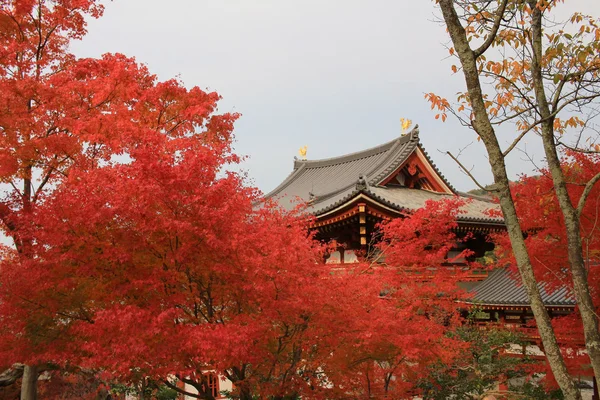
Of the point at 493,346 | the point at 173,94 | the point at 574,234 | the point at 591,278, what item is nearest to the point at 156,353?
the point at 574,234

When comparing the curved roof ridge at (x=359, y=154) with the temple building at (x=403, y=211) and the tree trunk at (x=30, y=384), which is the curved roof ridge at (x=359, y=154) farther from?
the tree trunk at (x=30, y=384)

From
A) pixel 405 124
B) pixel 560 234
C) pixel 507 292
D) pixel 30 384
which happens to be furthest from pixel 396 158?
pixel 30 384

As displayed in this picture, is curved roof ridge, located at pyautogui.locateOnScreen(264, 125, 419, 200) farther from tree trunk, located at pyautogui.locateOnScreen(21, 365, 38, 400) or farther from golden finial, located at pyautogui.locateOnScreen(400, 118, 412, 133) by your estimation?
tree trunk, located at pyautogui.locateOnScreen(21, 365, 38, 400)

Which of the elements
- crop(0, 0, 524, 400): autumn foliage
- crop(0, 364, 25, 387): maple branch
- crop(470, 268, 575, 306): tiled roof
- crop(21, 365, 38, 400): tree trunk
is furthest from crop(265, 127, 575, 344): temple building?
crop(0, 364, 25, 387): maple branch

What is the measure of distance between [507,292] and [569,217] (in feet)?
30.2

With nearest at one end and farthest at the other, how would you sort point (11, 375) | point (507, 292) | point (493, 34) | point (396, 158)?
point (493, 34) < point (507, 292) < point (11, 375) < point (396, 158)

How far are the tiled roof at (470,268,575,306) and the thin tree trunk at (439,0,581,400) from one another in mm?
7583

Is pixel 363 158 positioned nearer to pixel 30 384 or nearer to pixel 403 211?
pixel 403 211

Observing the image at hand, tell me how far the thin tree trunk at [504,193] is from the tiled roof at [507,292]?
24.9ft

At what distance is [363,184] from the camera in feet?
48.9

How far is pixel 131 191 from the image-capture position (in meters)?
7.27

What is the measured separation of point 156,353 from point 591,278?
7.76 metres

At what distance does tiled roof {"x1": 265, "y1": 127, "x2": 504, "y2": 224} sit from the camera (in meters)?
16.6

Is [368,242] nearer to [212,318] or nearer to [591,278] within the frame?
[591,278]
